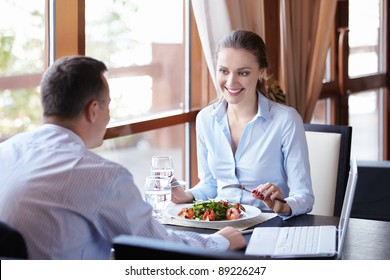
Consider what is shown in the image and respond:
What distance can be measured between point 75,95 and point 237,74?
1.12 metres

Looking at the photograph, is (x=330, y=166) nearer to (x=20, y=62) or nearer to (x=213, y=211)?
(x=213, y=211)

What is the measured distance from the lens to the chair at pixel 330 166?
3.12 meters

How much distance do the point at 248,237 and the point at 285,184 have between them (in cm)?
70

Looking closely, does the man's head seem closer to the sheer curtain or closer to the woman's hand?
the woman's hand

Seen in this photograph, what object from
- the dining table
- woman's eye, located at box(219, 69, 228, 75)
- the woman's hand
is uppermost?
woman's eye, located at box(219, 69, 228, 75)

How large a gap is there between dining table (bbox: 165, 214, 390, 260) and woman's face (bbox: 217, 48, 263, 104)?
592mm

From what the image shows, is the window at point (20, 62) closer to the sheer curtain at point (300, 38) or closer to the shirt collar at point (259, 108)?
the shirt collar at point (259, 108)

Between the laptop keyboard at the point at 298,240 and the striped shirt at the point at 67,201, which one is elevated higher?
the striped shirt at the point at 67,201

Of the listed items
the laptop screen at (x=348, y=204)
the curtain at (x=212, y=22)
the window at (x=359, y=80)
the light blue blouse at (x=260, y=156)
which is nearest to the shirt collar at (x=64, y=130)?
the laptop screen at (x=348, y=204)

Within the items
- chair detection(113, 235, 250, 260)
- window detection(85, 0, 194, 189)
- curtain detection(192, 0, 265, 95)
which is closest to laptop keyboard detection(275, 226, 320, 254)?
chair detection(113, 235, 250, 260)

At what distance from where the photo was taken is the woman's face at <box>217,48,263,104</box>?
2906mm

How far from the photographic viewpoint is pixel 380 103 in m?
6.48

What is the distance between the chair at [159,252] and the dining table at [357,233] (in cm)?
59

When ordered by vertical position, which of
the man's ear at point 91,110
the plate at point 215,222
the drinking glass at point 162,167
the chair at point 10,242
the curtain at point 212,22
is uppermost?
the curtain at point 212,22
